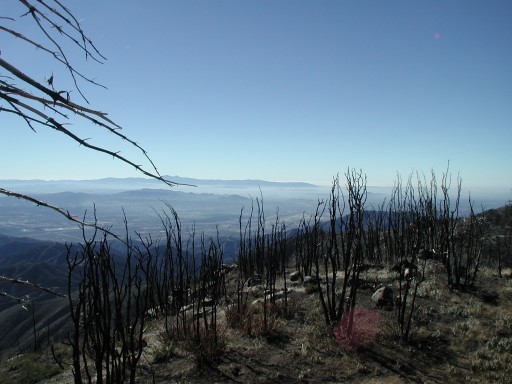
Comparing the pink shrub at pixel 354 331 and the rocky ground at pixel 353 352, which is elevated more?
the pink shrub at pixel 354 331

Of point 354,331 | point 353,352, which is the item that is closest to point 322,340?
point 354,331

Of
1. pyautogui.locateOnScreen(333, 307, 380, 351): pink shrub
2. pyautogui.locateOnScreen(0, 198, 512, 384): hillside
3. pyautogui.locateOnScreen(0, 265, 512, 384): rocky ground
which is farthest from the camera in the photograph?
pyautogui.locateOnScreen(333, 307, 380, 351): pink shrub

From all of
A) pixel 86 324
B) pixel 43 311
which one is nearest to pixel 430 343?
pixel 86 324

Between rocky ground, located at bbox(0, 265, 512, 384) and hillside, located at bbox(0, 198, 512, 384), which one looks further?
rocky ground, located at bbox(0, 265, 512, 384)

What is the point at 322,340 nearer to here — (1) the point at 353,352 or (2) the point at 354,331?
(2) the point at 354,331

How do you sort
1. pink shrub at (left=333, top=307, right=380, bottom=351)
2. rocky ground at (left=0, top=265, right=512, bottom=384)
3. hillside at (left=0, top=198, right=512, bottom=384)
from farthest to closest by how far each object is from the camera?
pink shrub at (left=333, top=307, right=380, bottom=351) → rocky ground at (left=0, top=265, right=512, bottom=384) → hillside at (left=0, top=198, right=512, bottom=384)

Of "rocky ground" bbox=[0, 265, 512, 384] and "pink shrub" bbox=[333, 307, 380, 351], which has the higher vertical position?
"pink shrub" bbox=[333, 307, 380, 351]

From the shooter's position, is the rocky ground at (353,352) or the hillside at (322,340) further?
the rocky ground at (353,352)

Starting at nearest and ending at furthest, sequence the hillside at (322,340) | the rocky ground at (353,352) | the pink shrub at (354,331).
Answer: the hillside at (322,340), the rocky ground at (353,352), the pink shrub at (354,331)

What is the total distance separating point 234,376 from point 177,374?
128cm

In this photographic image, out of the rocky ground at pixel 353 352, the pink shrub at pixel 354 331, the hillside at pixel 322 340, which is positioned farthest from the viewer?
the pink shrub at pixel 354 331

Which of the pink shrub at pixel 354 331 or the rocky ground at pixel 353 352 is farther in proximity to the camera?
the pink shrub at pixel 354 331

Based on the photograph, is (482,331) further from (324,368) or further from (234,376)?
(234,376)

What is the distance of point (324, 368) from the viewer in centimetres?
757
